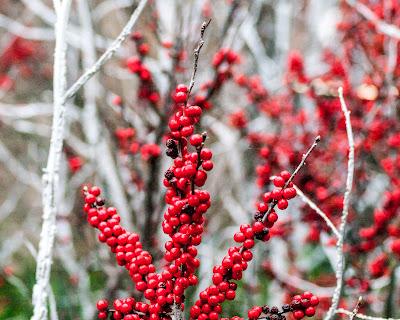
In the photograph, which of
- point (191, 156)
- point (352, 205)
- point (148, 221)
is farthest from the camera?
point (352, 205)

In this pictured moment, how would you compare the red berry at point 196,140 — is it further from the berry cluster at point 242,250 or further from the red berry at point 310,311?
the red berry at point 310,311

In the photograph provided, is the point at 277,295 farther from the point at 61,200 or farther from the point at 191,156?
the point at 191,156

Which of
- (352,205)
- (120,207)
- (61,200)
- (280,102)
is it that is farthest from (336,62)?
(61,200)

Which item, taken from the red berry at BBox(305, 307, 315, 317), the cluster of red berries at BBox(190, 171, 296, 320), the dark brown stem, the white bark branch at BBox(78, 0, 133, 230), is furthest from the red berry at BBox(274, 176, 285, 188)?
the white bark branch at BBox(78, 0, 133, 230)

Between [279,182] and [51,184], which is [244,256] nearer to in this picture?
[279,182]

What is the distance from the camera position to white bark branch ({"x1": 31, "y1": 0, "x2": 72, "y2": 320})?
1010mm

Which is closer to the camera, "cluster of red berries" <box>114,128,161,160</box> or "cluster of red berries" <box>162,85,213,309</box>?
"cluster of red berries" <box>162,85,213,309</box>

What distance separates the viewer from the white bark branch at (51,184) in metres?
1.01

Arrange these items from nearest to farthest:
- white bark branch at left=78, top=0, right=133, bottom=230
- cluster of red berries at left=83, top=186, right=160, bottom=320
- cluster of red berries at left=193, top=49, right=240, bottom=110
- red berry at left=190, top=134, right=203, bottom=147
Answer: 1. red berry at left=190, top=134, right=203, bottom=147
2. cluster of red berries at left=83, top=186, right=160, bottom=320
3. cluster of red berries at left=193, top=49, right=240, bottom=110
4. white bark branch at left=78, top=0, right=133, bottom=230

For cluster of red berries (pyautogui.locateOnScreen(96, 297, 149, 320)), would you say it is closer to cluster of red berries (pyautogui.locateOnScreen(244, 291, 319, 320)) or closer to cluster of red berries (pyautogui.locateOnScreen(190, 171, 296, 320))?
cluster of red berries (pyautogui.locateOnScreen(190, 171, 296, 320))

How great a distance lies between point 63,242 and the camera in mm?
3844

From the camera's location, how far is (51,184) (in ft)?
3.51

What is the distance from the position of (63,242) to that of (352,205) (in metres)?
2.26

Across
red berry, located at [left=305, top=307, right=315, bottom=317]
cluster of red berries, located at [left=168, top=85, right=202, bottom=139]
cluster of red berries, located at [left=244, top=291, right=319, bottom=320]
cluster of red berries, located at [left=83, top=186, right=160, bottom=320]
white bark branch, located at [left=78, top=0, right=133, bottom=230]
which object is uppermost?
white bark branch, located at [left=78, top=0, right=133, bottom=230]
